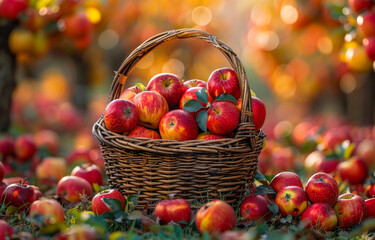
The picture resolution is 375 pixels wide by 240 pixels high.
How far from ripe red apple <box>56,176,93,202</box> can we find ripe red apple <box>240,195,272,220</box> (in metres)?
0.83

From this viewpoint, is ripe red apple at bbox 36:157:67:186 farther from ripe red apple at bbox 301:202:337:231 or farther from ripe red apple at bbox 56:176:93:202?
ripe red apple at bbox 301:202:337:231

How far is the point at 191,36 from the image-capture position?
205 centimetres

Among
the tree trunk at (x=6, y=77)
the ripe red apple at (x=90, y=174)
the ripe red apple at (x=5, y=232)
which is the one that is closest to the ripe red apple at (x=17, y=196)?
the ripe red apple at (x=5, y=232)

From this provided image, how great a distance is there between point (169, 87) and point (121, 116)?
1.07ft

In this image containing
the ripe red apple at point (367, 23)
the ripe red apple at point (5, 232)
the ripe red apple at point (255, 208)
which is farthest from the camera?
the ripe red apple at point (367, 23)

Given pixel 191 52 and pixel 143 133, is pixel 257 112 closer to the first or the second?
pixel 143 133

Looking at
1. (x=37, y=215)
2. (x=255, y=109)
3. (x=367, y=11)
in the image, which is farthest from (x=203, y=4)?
(x=37, y=215)

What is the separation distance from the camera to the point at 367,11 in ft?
8.39

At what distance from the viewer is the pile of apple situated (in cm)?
189

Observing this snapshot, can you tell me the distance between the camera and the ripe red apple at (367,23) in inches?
96.4

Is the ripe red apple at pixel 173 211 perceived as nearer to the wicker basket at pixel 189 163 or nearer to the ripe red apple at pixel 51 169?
the wicker basket at pixel 189 163

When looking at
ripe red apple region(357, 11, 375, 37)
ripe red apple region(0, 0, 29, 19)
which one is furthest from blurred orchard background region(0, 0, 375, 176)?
ripe red apple region(357, 11, 375, 37)

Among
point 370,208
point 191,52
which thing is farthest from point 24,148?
point 191,52

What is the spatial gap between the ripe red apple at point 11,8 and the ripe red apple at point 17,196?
5.46 feet
